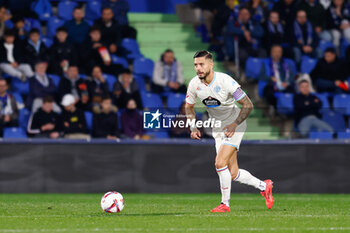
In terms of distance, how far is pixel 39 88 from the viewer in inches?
637

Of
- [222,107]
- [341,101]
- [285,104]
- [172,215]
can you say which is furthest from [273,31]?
[172,215]

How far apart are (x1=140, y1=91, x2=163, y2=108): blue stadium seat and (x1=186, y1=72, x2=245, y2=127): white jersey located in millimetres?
6680

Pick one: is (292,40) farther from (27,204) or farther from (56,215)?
(56,215)

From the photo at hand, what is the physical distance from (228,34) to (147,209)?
8.80 metres

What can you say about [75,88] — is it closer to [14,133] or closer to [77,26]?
[14,133]

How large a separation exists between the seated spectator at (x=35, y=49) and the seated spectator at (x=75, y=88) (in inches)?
36.5

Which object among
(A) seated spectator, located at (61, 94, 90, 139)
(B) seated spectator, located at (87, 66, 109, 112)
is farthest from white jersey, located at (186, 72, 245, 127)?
(B) seated spectator, located at (87, 66, 109, 112)

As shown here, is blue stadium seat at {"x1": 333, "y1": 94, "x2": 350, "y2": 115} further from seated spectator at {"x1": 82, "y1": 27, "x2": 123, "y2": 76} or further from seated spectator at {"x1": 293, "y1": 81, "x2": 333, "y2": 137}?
seated spectator at {"x1": 82, "y1": 27, "x2": 123, "y2": 76}

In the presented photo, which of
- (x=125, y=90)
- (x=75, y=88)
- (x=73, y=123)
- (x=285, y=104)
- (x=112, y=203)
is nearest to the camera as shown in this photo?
A: (x=112, y=203)

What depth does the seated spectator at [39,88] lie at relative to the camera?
15977mm

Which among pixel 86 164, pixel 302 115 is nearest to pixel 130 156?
pixel 86 164

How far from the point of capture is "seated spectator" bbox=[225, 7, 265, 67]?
18.8 meters

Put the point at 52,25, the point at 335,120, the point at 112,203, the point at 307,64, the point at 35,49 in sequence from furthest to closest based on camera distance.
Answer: the point at 307,64 → the point at 52,25 → the point at 35,49 → the point at 335,120 → the point at 112,203

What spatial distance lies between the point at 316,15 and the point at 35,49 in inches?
288
